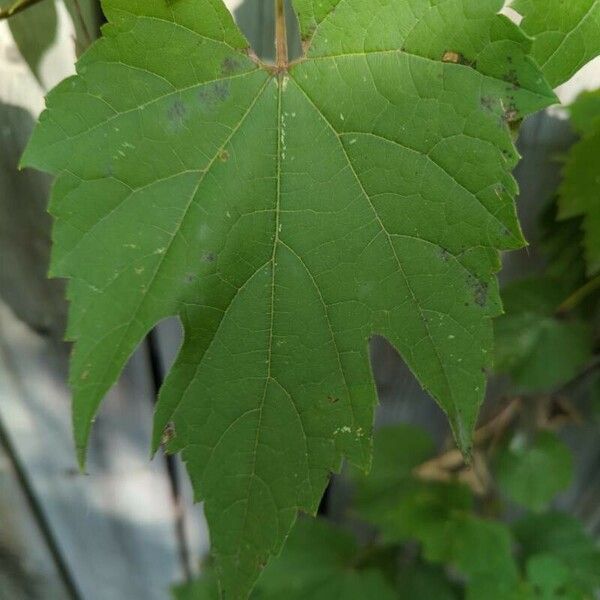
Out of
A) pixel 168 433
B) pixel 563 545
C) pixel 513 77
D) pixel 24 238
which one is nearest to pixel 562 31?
pixel 513 77

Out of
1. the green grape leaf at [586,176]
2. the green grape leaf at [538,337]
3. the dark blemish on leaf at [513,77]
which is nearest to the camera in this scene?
the dark blemish on leaf at [513,77]

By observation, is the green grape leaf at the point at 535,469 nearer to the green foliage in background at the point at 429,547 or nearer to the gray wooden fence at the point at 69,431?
the green foliage in background at the point at 429,547

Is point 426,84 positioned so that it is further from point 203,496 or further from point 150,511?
point 150,511

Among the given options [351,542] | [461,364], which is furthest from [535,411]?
[461,364]

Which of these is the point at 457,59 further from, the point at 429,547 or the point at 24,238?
the point at 429,547

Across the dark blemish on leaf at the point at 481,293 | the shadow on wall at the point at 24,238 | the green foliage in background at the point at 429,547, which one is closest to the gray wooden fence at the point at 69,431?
the shadow on wall at the point at 24,238

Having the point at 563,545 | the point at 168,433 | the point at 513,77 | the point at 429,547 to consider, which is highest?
the point at 513,77
